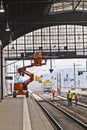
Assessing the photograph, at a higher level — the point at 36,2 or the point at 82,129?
the point at 36,2

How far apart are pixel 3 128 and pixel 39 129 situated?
1.72 meters

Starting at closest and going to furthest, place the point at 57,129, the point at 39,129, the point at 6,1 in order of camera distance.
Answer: the point at 39,129 < the point at 57,129 < the point at 6,1

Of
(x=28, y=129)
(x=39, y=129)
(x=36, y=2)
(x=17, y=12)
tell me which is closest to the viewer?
(x=28, y=129)

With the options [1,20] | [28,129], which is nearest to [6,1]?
[1,20]

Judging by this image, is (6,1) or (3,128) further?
(6,1)

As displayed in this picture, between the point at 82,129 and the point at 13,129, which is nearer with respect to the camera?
the point at 13,129

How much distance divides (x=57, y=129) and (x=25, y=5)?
22.5 meters

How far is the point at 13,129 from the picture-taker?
21.3 m

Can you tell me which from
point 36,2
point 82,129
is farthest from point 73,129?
point 36,2

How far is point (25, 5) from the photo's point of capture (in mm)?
44156

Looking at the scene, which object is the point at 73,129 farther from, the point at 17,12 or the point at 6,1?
the point at 17,12

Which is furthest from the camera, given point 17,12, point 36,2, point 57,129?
point 17,12

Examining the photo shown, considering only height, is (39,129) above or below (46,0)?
below

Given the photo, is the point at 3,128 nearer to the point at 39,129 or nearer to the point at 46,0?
the point at 39,129
